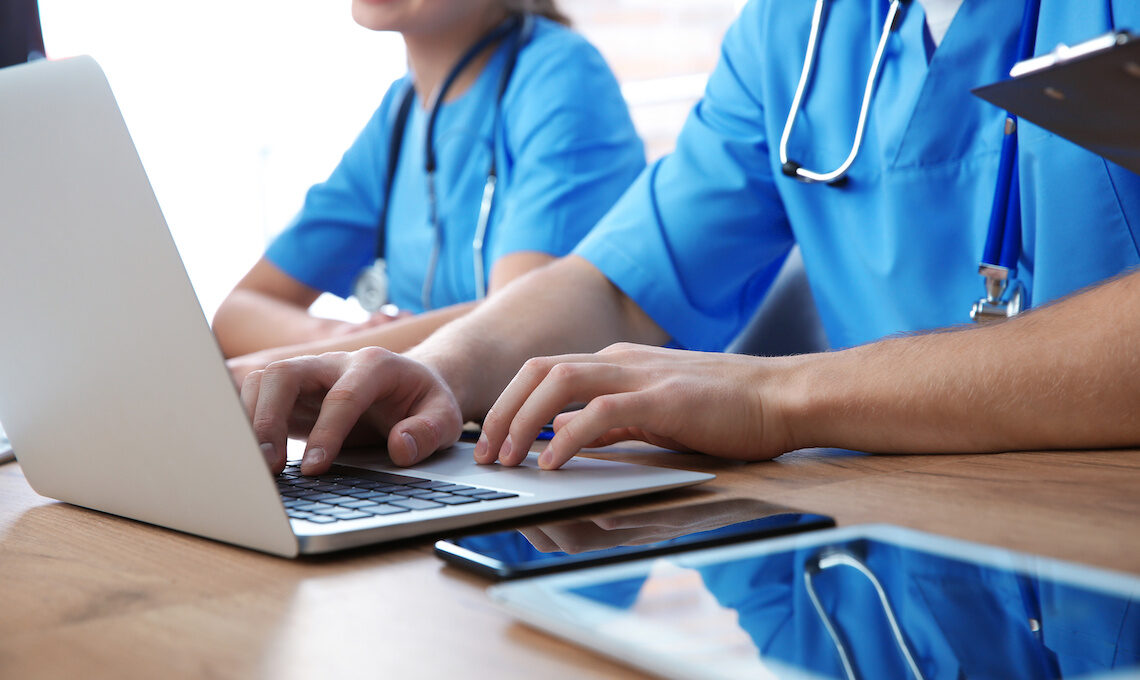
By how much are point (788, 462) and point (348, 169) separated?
52.7 inches

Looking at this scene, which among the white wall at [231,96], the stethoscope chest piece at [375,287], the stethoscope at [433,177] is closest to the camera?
the stethoscope at [433,177]

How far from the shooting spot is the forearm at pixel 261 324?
61.6 inches

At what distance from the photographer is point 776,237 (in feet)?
3.64

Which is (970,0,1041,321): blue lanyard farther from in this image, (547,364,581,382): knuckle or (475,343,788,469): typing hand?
(547,364,581,382): knuckle

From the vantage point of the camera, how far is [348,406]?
0.56 metres

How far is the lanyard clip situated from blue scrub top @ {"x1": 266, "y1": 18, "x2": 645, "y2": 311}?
2.36 ft

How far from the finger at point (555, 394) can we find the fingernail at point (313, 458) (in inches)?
3.9

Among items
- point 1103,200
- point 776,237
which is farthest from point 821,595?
point 776,237

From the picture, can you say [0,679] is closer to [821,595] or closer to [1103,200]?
[821,595]

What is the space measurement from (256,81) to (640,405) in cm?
359

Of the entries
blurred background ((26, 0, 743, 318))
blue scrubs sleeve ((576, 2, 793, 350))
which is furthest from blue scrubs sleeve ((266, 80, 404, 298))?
blurred background ((26, 0, 743, 318))

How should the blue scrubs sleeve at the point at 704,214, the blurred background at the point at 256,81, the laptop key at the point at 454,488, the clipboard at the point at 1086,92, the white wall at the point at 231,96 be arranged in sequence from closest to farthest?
the clipboard at the point at 1086,92 < the laptop key at the point at 454,488 < the blue scrubs sleeve at the point at 704,214 < the blurred background at the point at 256,81 < the white wall at the point at 231,96

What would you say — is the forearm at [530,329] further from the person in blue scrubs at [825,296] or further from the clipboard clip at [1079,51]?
the clipboard clip at [1079,51]

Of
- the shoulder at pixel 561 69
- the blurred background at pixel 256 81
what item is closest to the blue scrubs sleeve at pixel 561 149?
the shoulder at pixel 561 69
